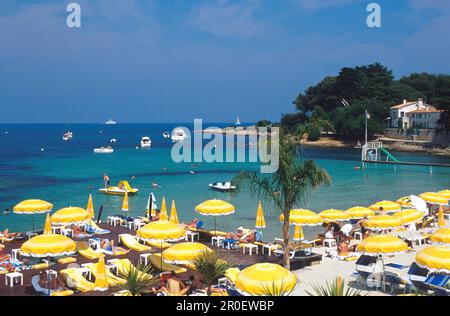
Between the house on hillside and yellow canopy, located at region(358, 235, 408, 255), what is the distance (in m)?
77.4

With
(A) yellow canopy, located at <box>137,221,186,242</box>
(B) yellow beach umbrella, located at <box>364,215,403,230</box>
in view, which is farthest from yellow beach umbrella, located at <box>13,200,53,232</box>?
(B) yellow beach umbrella, located at <box>364,215,403,230</box>

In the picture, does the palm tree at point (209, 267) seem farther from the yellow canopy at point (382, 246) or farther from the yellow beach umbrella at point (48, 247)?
the yellow canopy at point (382, 246)

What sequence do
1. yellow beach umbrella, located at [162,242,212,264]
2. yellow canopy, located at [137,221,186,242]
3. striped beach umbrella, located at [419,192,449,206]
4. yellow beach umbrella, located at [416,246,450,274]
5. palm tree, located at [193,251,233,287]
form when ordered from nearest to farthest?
yellow beach umbrella, located at [416,246,450,274] < palm tree, located at [193,251,233,287] < yellow beach umbrella, located at [162,242,212,264] < yellow canopy, located at [137,221,186,242] < striped beach umbrella, located at [419,192,449,206]

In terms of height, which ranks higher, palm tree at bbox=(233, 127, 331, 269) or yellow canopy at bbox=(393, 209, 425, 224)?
palm tree at bbox=(233, 127, 331, 269)

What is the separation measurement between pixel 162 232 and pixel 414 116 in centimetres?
8342

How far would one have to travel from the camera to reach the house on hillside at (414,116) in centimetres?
8462

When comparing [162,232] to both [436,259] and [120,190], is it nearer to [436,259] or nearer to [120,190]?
[436,259]

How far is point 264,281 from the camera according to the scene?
9766 mm

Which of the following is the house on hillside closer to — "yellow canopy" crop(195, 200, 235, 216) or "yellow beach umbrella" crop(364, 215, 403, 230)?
"yellow beach umbrella" crop(364, 215, 403, 230)

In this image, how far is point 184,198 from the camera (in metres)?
35.2

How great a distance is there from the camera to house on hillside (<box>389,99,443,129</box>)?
278 ft

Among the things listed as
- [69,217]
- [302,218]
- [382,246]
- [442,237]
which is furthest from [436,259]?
[69,217]
